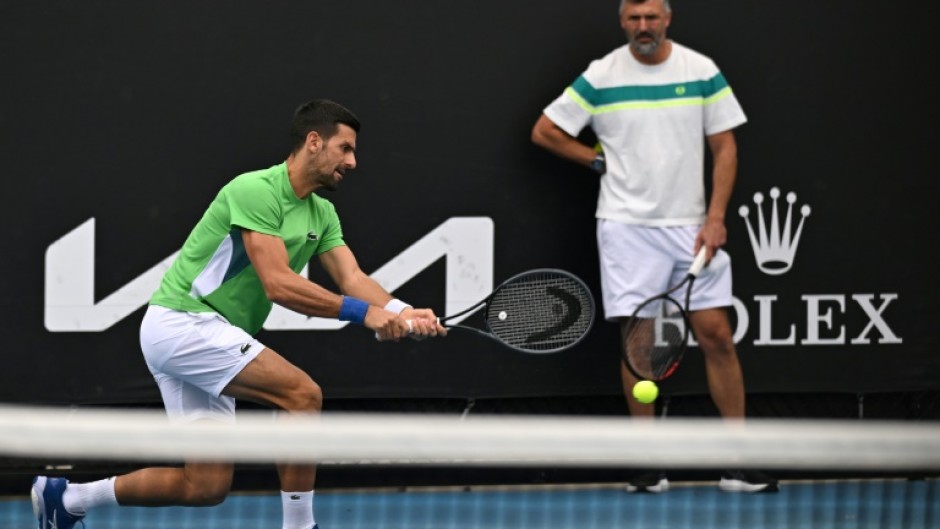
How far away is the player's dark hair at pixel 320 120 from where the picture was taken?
528 centimetres

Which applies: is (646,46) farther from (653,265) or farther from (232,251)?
(232,251)

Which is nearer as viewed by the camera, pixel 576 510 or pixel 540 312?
pixel 540 312

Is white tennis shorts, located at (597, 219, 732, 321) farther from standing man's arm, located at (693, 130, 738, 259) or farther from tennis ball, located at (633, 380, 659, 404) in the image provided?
tennis ball, located at (633, 380, 659, 404)

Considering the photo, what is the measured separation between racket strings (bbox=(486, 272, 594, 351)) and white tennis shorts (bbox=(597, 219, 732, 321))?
0.53m

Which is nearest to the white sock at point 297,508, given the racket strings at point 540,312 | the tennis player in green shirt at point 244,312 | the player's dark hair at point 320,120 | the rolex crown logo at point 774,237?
the tennis player in green shirt at point 244,312

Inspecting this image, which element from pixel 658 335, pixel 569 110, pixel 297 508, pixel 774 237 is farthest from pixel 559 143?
pixel 297 508

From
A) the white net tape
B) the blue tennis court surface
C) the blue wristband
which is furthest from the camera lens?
the blue tennis court surface

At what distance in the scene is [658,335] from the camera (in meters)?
6.23

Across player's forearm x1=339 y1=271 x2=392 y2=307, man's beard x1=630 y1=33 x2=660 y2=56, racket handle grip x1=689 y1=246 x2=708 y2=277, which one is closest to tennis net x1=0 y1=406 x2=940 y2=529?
player's forearm x1=339 y1=271 x2=392 y2=307

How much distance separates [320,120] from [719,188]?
1.48 m

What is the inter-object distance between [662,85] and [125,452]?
3.23 metres

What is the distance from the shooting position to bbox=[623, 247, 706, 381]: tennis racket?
6070 millimetres

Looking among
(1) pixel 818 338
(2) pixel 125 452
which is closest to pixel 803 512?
(1) pixel 818 338

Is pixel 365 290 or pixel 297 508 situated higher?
pixel 365 290
